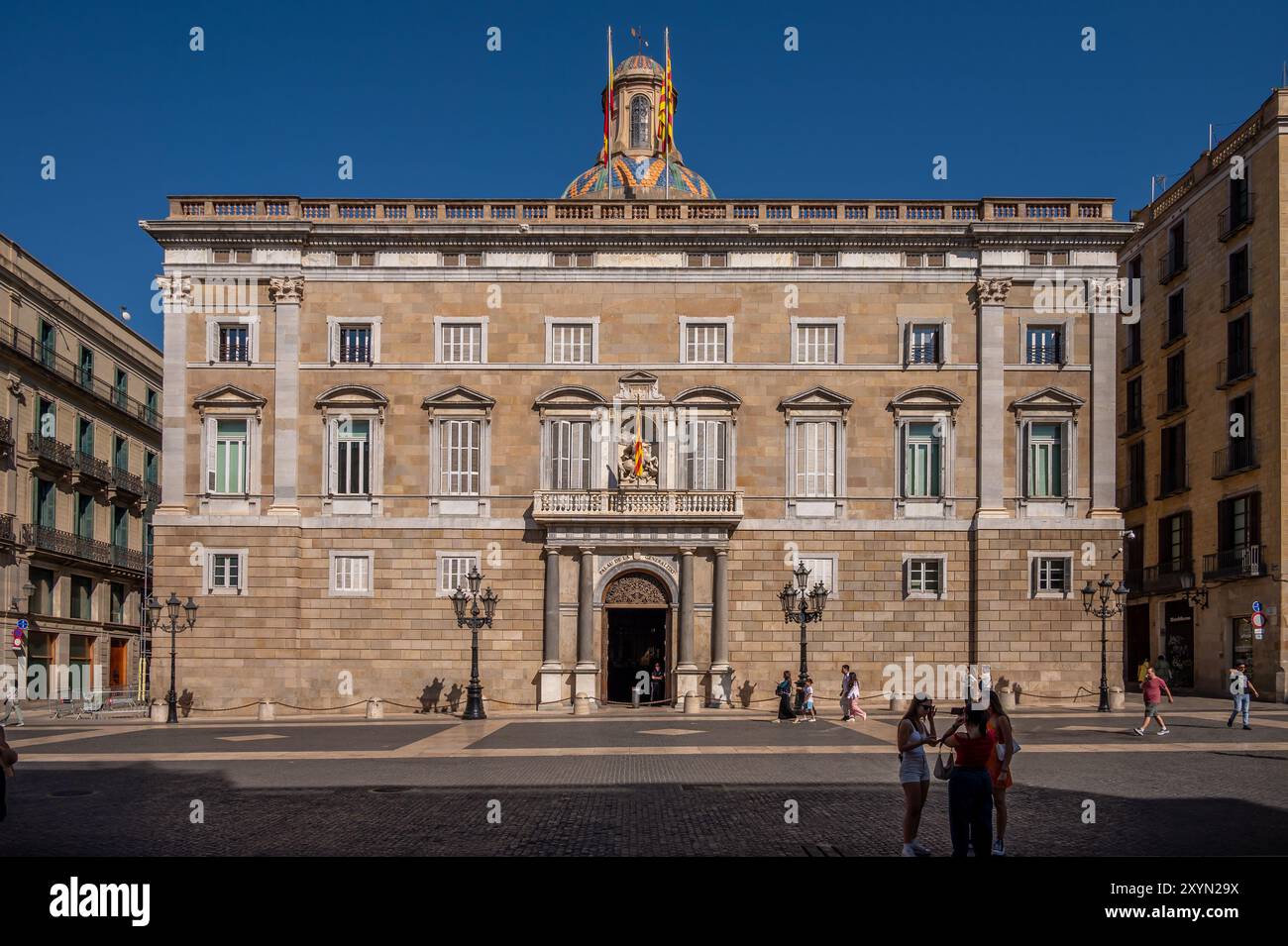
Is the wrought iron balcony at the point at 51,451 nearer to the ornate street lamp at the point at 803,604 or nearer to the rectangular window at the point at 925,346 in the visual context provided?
the ornate street lamp at the point at 803,604

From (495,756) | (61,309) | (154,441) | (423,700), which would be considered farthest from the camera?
(154,441)

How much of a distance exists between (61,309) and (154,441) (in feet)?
43.0

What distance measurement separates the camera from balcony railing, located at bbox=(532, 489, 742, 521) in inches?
1602

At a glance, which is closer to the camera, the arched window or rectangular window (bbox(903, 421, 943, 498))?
rectangular window (bbox(903, 421, 943, 498))

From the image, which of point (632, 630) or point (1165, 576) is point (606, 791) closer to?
point (632, 630)

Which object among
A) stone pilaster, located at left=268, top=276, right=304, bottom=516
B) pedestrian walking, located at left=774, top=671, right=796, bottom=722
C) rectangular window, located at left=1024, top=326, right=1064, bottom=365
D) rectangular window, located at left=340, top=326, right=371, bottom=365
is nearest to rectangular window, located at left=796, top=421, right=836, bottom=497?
rectangular window, located at left=1024, top=326, right=1064, bottom=365

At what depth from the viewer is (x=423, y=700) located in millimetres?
40906

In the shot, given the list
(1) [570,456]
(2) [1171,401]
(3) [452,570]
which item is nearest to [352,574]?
(3) [452,570]

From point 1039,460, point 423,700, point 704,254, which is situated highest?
point 704,254

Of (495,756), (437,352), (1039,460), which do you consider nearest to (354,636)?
(437,352)

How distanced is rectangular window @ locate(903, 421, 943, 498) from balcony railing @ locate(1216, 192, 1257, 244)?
611 inches

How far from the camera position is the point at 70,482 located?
56219 millimetres

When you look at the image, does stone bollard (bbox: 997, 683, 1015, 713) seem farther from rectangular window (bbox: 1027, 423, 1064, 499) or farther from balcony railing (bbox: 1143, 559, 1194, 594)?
balcony railing (bbox: 1143, 559, 1194, 594)

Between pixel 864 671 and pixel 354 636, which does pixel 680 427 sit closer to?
pixel 864 671
